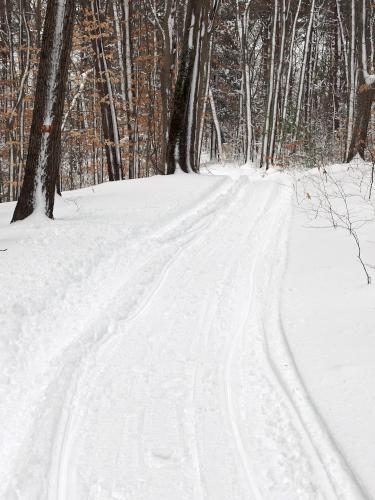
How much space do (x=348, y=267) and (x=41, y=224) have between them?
484cm

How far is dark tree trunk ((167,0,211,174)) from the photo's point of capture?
43.4 feet

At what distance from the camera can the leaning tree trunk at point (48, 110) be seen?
7324 millimetres

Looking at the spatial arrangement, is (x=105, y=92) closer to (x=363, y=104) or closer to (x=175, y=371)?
(x=363, y=104)

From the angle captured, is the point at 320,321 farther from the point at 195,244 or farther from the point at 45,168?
the point at 45,168

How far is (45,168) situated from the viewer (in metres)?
7.68

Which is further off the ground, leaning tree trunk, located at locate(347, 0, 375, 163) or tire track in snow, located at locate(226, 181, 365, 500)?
leaning tree trunk, located at locate(347, 0, 375, 163)

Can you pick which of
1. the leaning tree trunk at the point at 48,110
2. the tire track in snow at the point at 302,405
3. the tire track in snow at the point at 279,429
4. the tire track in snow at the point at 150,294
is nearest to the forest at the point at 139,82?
the leaning tree trunk at the point at 48,110

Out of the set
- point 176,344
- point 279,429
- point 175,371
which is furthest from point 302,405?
point 176,344

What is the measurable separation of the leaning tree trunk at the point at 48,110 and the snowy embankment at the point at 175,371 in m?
0.85

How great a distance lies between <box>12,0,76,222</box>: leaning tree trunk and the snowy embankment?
2.79 ft

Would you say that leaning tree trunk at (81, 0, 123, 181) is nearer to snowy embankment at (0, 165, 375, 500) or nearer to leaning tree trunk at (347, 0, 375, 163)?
leaning tree trunk at (347, 0, 375, 163)

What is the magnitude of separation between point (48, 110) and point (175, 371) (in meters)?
5.52

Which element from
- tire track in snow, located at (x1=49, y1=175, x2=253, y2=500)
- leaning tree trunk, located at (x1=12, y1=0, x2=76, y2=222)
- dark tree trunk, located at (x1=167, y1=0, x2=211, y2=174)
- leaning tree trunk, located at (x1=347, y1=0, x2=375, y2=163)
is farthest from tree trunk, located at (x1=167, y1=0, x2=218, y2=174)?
leaning tree trunk, located at (x1=12, y1=0, x2=76, y2=222)

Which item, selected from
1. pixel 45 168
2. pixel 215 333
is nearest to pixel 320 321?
pixel 215 333
